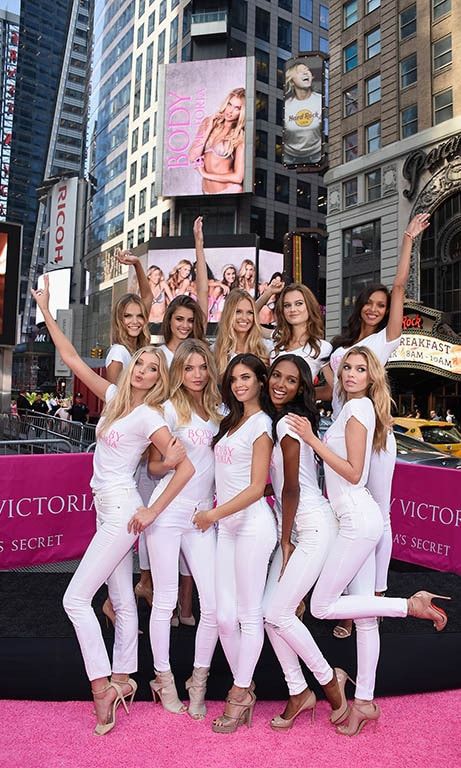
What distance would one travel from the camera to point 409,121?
97.7 feet

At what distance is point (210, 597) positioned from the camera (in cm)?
369

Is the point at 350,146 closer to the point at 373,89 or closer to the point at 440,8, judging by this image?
the point at 373,89

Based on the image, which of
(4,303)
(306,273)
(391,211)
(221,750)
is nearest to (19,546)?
(221,750)

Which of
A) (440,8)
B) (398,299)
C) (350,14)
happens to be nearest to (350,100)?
(350,14)

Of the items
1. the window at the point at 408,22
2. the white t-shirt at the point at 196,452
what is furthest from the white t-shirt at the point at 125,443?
the window at the point at 408,22

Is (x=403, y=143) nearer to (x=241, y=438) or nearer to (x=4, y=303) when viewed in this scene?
(x=4, y=303)

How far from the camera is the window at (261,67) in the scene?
168 ft

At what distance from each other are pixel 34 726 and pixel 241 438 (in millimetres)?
2147

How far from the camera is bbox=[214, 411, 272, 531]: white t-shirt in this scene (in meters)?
3.56

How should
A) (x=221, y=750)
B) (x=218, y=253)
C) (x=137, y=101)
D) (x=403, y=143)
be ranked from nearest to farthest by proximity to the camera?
(x=221, y=750) < (x=403, y=143) < (x=218, y=253) < (x=137, y=101)

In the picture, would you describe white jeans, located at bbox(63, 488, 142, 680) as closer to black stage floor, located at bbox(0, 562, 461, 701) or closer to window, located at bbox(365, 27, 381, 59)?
black stage floor, located at bbox(0, 562, 461, 701)

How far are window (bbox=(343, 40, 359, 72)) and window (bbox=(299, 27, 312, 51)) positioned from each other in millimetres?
24248

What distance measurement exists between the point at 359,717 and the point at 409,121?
3148 cm

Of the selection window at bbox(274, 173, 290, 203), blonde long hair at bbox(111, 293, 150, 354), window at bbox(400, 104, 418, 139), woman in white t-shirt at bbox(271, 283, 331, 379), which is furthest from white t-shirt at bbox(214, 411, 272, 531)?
window at bbox(274, 173, 290, 203)
